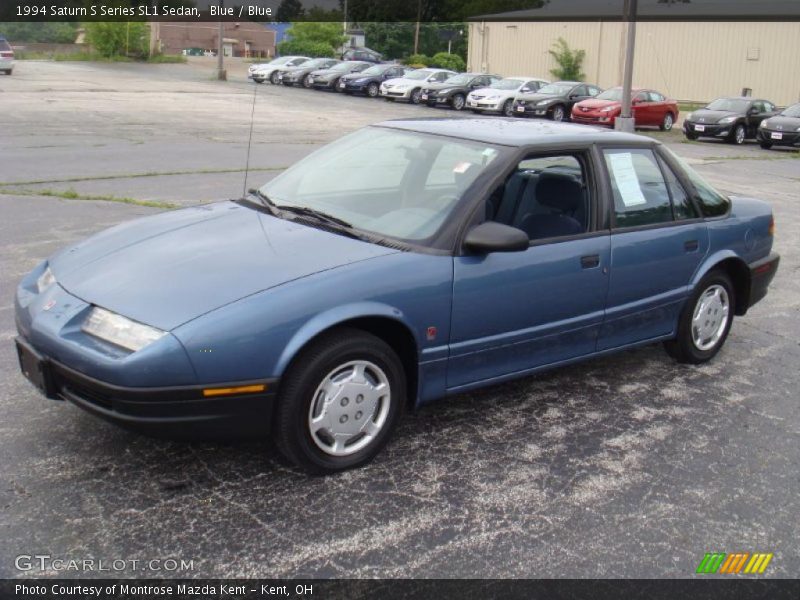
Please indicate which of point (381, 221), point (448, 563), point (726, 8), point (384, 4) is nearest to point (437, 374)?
point (381, 221)

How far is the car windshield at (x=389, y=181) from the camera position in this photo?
438 centimetres

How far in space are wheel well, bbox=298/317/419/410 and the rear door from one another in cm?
130

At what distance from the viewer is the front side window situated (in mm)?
4734

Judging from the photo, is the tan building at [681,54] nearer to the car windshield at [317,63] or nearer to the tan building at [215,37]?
the car windshield at [317,63]

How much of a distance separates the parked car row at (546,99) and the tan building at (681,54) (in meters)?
8.88

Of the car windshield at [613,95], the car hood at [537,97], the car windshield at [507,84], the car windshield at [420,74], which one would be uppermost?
the car windshield at [420,74]

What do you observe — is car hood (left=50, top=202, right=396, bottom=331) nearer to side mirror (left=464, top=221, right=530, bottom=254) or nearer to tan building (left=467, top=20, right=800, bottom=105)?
side mirror (left=464, top=221, right=530, bottom=254)

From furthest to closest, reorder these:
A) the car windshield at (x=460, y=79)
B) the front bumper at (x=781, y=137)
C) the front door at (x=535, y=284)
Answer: the car windshield at (x=460, y=79) → the front bumper at (x=781, y=137) → the front door at (x=535, y=284)

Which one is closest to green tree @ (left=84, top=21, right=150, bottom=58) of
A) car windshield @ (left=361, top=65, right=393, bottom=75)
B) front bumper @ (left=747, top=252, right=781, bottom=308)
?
car windshield @ (left=361, top=65, right=393, bottom=75)

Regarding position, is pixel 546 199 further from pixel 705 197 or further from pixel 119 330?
pixel 119 330

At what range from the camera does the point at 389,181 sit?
4.71 m

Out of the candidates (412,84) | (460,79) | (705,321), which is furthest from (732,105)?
(705,321)

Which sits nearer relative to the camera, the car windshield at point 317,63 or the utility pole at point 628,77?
the utility pole at point 628,77

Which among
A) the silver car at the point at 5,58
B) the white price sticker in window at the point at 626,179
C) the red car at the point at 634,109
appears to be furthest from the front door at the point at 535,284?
the silver car at the point at 5,58
